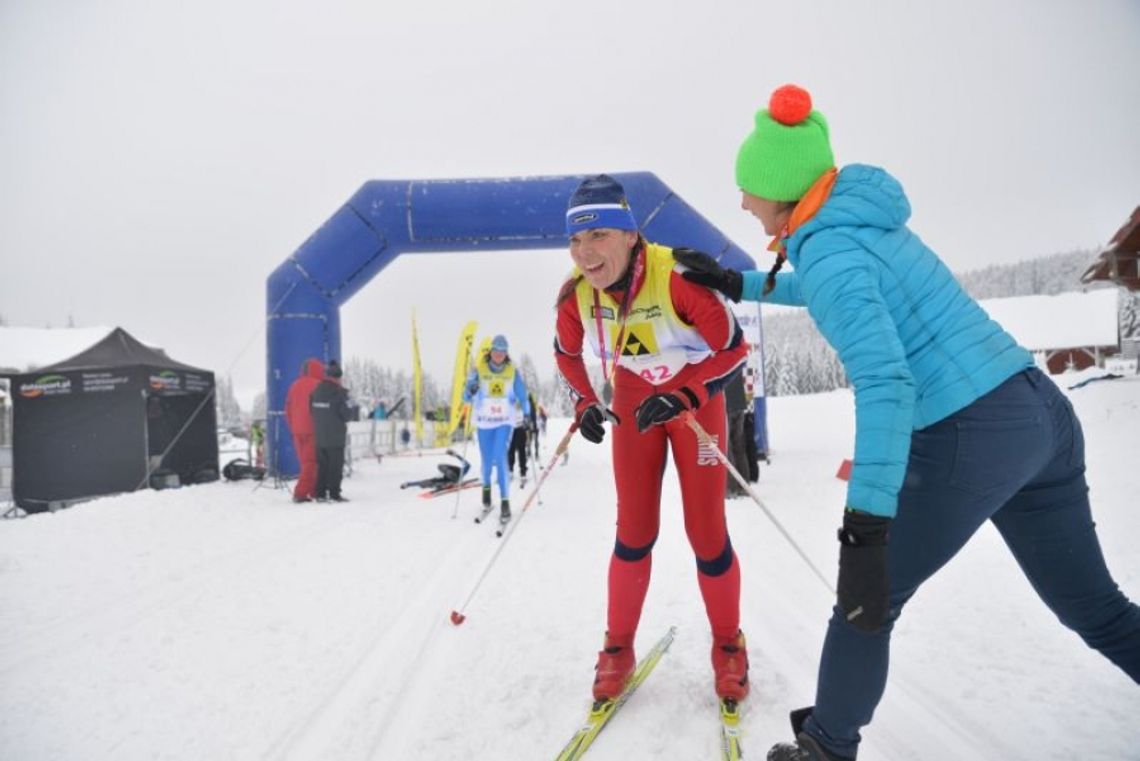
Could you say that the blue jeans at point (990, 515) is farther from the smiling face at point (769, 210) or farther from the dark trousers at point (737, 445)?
the dark trousers at point (737, 445)

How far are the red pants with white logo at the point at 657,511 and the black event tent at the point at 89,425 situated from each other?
37.7 ft

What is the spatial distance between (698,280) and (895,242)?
3.07ft

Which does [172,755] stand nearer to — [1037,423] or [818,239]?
[818,239]

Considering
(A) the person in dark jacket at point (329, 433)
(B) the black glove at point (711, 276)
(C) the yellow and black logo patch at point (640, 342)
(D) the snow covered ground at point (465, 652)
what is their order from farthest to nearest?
(A) the person in dark jacket at point (329, 433) < (C) the yellow and black logo patch at point (640, 342) < (B) the black glove at point (711, 276) < (D) the snow covered ground at point (465, 652)

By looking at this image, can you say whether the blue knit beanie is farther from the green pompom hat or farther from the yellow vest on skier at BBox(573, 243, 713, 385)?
the green pompom hat

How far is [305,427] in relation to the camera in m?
9.41

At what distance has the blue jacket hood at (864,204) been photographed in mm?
1527

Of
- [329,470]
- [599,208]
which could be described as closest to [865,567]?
[599,208]

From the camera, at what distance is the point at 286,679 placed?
2.73 m

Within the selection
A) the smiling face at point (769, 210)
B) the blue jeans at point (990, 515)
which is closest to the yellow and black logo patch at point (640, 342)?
the smiling face at point (769, 210)

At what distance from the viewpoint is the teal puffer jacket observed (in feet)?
4.56

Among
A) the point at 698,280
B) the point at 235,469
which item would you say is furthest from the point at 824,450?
the point at 235,469

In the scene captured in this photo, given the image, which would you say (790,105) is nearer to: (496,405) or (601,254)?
(601,254)

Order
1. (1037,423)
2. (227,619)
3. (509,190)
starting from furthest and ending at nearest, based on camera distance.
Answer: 1. (509,190)
2. (227,619)
3. (1037,423)
